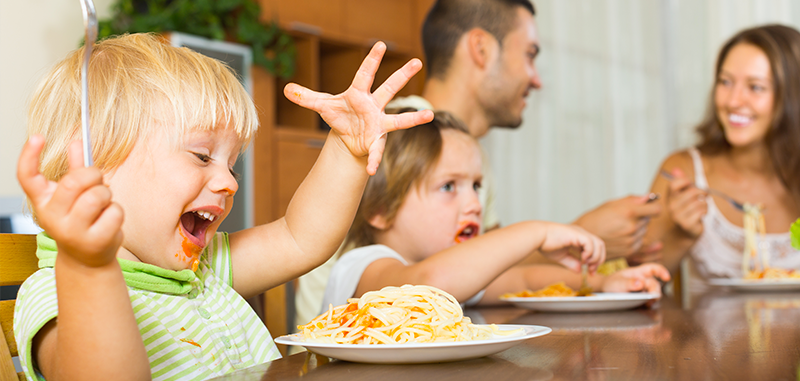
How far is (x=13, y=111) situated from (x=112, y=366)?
2415mm

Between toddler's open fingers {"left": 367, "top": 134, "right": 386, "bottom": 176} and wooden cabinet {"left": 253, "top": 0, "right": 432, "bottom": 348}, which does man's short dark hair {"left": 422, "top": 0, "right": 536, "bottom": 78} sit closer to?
wooden cabinet {"left": 253, "top": 0, "right": 432, "bottom": 348}

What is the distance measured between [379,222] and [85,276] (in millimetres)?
901

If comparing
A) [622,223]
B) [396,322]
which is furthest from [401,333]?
[622,223]

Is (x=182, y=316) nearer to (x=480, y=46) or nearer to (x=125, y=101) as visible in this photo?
(x=125, y=101)

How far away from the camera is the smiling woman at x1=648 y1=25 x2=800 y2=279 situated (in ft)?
6.93

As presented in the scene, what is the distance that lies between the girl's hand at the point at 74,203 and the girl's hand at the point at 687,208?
1811 mm

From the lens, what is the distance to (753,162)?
229 cm

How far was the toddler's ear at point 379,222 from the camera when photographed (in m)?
1.39

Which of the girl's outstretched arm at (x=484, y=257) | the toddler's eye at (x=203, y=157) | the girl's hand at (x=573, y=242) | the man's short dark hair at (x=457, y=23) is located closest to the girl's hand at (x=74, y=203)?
the toddler's eye at (x=203, y=157)

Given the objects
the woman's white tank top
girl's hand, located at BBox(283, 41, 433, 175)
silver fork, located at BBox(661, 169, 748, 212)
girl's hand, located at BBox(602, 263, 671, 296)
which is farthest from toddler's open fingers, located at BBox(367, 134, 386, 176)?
the woman's white tank top

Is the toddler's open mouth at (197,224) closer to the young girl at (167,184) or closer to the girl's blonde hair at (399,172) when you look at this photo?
the young girl at (167,184)

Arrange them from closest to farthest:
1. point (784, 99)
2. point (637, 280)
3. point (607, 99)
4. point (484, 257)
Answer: point (484, 257)
point (637, 280)
point (784, 99)
point (607, 99)

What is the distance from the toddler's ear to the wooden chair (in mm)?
705

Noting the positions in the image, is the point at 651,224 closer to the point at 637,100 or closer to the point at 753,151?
the point at 753,151
